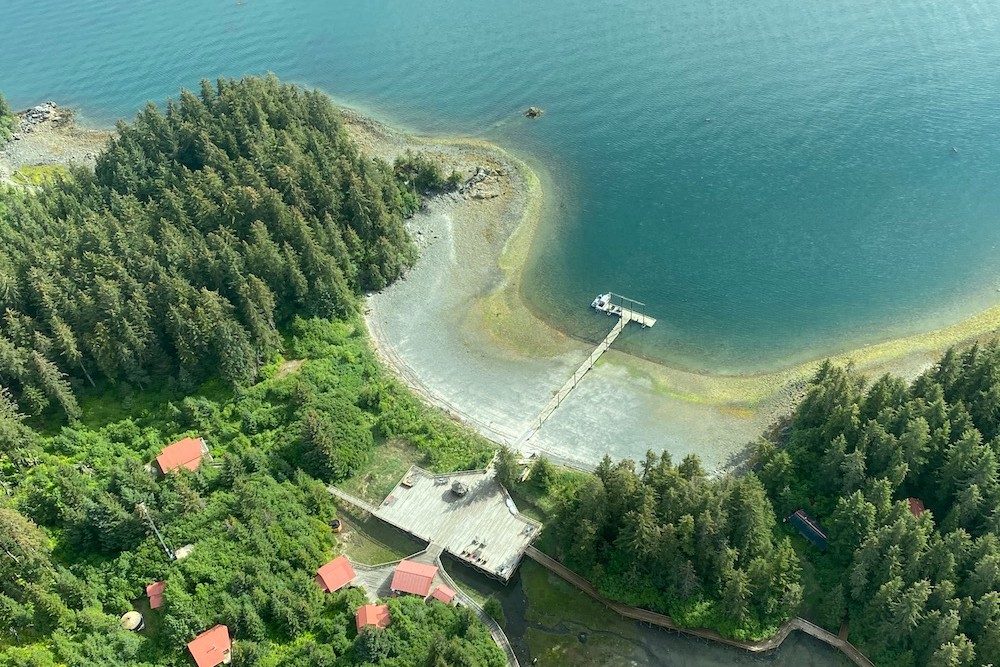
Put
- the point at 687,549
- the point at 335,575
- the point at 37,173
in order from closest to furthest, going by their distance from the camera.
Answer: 1. the point at 687,549
2. the point at 335,575
3. the point at 37,173

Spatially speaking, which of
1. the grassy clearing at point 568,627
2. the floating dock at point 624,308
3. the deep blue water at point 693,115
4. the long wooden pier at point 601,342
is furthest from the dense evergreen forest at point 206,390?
the deep blue water at point 693,115

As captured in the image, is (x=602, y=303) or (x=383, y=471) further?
(x=602, y=303)

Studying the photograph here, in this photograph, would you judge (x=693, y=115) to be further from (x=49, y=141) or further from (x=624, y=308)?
(x=49, y=141)

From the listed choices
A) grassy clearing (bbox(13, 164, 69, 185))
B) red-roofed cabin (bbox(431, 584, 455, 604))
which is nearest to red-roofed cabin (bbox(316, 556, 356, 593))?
red-roofed cabin (bbox(431, 584, 455, 604))

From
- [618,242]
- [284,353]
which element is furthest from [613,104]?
[284,353]

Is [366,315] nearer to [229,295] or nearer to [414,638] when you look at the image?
[229,295]

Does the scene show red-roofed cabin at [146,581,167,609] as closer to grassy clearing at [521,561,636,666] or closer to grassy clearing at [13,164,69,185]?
grassy clearing at [521,561,636,666]

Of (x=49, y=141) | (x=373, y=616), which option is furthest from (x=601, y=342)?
(x=49, y=141)
